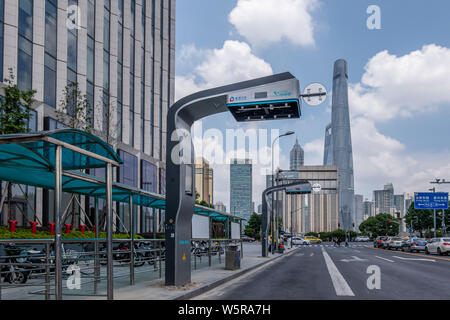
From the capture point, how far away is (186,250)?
1198 cm

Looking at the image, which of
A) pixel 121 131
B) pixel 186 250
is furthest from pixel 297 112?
pixel 121 131

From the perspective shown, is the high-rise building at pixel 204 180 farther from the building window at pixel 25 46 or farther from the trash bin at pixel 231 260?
the trash bin at pixel 231 260

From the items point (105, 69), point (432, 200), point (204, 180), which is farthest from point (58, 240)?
point (204, 180)

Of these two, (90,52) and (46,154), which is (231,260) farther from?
(90,52)

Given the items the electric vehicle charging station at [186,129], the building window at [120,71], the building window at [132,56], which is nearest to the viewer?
the electric vehicle charging station at [186,129]

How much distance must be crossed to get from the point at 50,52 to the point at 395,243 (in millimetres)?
41581

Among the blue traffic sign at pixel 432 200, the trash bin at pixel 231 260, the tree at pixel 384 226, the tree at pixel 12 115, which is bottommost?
the tree at pixel 384 226

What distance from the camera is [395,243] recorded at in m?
49.9

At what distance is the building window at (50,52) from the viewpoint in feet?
88.6

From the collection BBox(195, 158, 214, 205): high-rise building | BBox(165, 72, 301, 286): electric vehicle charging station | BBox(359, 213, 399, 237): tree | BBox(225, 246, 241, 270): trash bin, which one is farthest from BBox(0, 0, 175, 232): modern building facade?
BBox(195, 158, 214, 205): high-rise building

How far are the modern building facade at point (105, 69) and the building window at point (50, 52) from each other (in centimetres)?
6

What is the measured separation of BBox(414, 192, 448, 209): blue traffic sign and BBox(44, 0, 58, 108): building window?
153ft

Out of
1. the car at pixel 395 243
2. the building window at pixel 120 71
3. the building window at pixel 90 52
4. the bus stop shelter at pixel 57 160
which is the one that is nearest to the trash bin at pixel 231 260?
the bus stop shelter at pixel 57 160
